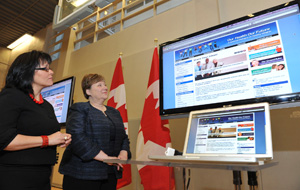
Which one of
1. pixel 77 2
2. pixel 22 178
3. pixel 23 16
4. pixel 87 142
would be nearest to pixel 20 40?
pixel 23 16

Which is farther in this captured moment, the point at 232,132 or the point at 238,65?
the point at 238,65

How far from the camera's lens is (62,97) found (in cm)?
276

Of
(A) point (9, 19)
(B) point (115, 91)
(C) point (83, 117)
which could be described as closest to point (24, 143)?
(C) point (83, 117)

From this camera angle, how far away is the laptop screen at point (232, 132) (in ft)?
2.55

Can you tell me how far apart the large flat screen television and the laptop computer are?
0.14m

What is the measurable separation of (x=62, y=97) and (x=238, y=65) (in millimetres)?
2345

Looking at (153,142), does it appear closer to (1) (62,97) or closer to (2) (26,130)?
(2) (26,130)

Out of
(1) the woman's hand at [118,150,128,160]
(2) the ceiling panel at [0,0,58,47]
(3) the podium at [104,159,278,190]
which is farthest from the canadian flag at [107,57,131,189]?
(2) the ceiling panel at [0,0,58,47]

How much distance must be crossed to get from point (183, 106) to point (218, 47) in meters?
0.39

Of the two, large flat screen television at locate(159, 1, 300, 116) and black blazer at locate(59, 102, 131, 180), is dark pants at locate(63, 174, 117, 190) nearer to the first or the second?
black blazer at locate(59, 102, 131, 180)

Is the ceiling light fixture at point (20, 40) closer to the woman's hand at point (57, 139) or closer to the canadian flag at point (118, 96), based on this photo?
the canadian flag at point (118, 96)

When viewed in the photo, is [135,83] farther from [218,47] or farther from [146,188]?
[218,47]

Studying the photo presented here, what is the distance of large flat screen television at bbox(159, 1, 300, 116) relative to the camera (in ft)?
3.14

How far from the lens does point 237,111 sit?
2.95ft
